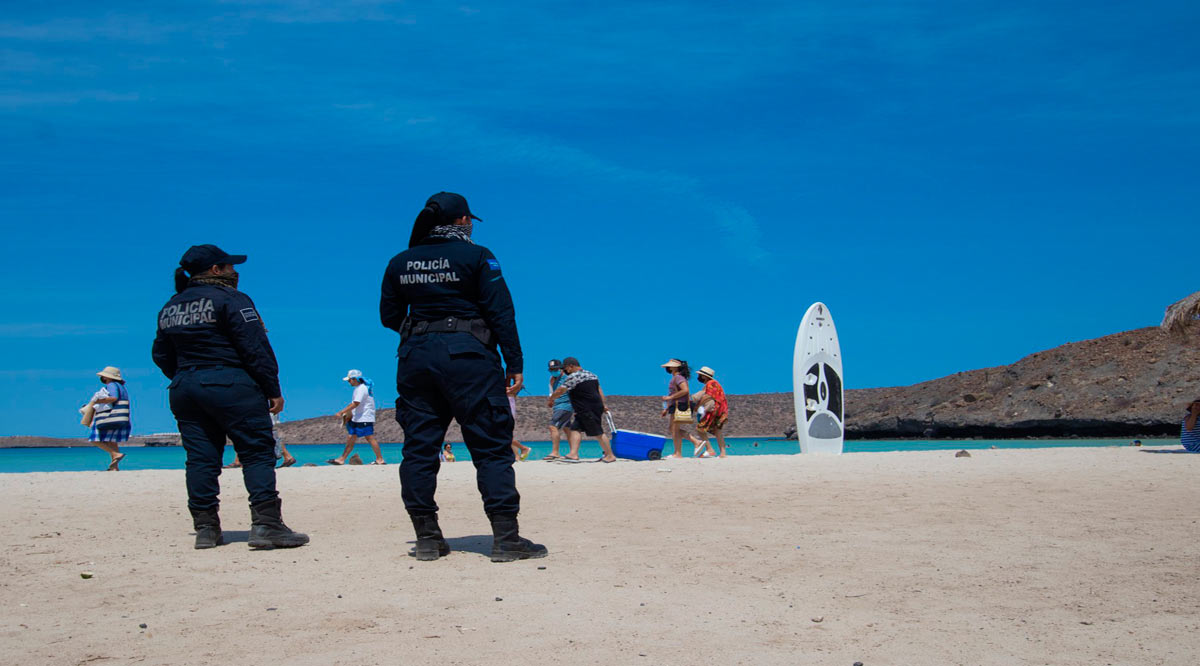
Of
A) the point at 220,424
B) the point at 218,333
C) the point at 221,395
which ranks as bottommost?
the point at 220,424

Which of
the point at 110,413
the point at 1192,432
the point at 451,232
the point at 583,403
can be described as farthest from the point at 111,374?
the point at 1192,432

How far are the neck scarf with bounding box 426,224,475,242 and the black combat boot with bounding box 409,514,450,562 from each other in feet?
5.59

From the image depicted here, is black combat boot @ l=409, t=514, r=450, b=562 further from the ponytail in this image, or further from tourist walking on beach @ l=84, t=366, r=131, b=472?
tourist walking on beach @ l=84, t=366, r=131, b=472

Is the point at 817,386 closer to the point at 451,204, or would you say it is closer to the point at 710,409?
the point at 710,409

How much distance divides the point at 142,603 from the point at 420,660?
1896 millimetres

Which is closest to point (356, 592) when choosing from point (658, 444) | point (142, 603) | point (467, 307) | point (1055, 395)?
point (142, 603)

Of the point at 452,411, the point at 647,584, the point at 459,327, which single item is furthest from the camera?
the point at 452,411

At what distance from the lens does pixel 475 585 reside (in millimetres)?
4906

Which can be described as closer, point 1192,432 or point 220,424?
point 220,424

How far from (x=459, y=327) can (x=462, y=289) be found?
24cm

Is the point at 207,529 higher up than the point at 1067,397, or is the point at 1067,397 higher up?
the point at 1067,397

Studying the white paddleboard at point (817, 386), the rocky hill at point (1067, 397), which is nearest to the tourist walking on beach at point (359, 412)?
the white paddleboard at point (817, 386)

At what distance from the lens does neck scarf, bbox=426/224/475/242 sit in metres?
6.00

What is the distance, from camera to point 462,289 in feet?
18.9
